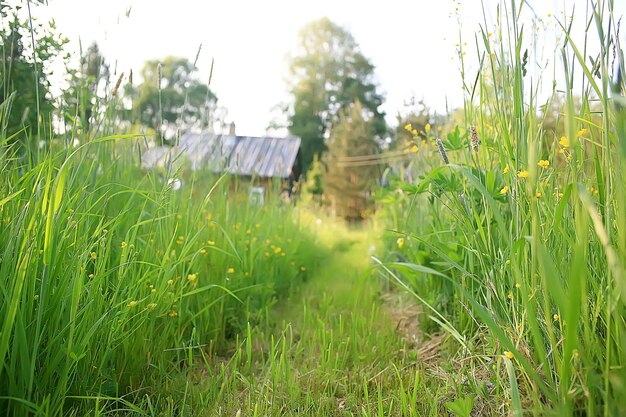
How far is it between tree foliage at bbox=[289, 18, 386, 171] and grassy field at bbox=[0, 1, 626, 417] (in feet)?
73.1

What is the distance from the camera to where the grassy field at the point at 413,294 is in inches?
30.1

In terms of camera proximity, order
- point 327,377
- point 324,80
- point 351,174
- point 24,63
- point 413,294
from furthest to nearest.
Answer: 1. point 324,80
2. point 351,174
3. point 24,63
4. point 327,377
5. point 413,294

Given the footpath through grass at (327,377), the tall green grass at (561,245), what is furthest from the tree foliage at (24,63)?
the tall green grass at (561,245)

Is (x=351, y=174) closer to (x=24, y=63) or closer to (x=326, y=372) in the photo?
(x=24, y=63)

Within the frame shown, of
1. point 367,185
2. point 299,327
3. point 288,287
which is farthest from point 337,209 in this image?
point 299,327

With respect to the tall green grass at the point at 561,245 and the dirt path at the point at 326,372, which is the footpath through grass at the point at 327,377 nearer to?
the dirt path at the point at 326,372

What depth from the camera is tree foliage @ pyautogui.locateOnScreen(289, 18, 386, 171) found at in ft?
79.0

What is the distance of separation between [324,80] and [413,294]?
79.9 feet

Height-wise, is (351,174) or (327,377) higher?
(351,174)

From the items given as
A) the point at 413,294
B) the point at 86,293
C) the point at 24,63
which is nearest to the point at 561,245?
the point at 413,294

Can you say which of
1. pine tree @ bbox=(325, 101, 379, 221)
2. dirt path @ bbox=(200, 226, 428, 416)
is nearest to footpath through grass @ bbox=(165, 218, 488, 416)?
dirt path @ bbox=(200, 226, 428, 416)

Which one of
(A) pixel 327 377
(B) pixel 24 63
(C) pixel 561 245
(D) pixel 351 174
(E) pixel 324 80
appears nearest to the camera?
(C) pixel 561 245

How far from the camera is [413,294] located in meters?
1.14

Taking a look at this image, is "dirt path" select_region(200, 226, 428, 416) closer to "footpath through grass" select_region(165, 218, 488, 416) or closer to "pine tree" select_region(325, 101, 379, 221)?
"footpath through grass" select_region(165, 218, 488, 416)
